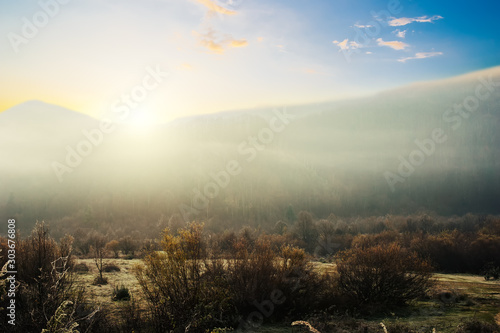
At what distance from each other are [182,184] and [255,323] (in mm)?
179567

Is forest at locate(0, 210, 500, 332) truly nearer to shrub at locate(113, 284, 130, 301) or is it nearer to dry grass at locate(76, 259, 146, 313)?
shrub at locate(113, 284, 130, 301)

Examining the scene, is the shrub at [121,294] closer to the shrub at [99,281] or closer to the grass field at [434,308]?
the grass field at [434,308]

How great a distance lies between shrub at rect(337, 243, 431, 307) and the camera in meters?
21.3

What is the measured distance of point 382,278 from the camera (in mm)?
21328

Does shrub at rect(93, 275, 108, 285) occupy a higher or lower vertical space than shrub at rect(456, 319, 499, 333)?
higher

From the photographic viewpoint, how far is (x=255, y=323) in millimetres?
17906

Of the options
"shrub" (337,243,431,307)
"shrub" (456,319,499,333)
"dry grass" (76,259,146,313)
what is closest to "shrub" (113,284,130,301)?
"dry grass" (76,259,146,313)

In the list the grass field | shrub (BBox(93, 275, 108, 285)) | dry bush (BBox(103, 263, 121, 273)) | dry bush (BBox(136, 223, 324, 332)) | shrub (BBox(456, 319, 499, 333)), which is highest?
dry bush (BBox(136, 223, 324, 332))

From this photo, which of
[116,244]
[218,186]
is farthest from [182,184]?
[116,244]

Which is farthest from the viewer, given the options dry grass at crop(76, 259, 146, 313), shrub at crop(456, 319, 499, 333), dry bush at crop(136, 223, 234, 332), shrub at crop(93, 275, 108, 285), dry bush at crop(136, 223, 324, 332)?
shrub at crop(93, 275, 108, 285)

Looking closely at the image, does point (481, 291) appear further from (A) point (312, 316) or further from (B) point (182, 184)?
(B) point (182, 184)

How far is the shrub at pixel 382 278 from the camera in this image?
69.8ft

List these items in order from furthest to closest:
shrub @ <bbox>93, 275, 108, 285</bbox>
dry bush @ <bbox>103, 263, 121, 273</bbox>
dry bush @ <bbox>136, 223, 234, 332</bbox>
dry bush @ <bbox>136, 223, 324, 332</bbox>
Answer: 1. dry bush @ <bbox>103, 263, 121, 273</bbox>
2. shrub @ <bbox>93, 275, 108, 285</bbox>
3. dry bush @ <bbox>136, 223, 324, 332</bbox>
4. dry bush @ <bbox>136, 223, 234, 332</bbox>

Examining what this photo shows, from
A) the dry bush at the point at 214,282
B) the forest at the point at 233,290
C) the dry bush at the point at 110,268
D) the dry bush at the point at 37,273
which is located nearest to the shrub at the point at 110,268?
the dry bush at the point at 110,268
